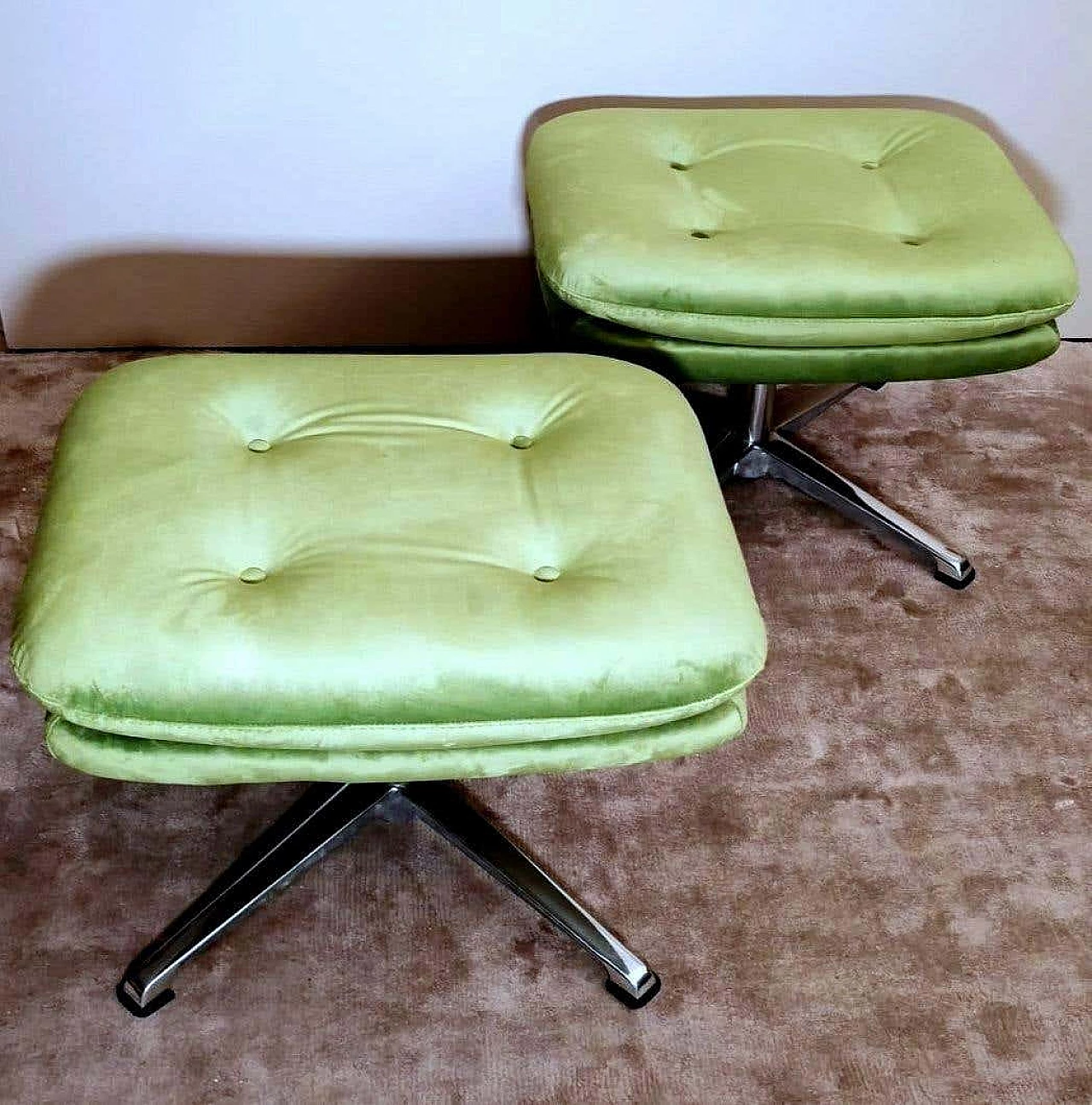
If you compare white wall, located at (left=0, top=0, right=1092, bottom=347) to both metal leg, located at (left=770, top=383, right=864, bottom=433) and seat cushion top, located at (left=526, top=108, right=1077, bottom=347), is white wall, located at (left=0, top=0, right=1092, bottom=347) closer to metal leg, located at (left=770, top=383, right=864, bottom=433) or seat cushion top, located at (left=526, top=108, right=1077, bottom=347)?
→ seat cushion top, located at (left=526, top=108, right=1077, bottom=347)

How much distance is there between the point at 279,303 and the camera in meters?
1.97

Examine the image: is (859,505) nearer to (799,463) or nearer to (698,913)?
(799,463)

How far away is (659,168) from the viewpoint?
62.9 inches

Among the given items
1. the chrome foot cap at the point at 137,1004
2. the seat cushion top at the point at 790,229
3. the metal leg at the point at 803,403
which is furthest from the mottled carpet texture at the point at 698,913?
the seat cushion top at the point at 790,229

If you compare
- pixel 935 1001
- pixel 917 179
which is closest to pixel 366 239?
pixel 917 179

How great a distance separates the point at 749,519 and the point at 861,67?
1.99 ft

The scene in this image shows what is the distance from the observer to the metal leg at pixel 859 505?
1.72m

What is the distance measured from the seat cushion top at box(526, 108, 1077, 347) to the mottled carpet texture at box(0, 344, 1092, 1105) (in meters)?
0.40

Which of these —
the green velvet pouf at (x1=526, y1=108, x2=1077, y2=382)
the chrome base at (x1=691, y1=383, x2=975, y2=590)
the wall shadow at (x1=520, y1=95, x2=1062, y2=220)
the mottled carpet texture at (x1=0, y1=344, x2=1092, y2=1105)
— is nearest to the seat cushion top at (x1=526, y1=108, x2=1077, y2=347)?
the green velvet pouf at (x1=526, y1=108, x2=1077, y2=382)

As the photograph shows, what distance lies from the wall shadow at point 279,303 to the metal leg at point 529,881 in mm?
835

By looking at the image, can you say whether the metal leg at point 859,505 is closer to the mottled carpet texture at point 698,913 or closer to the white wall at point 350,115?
the mottled carpet texture at point 698,913

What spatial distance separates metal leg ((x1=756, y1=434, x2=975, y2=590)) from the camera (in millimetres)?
1718

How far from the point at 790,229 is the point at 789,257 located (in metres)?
0.06

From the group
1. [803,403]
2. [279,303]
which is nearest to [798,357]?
[803,403]
